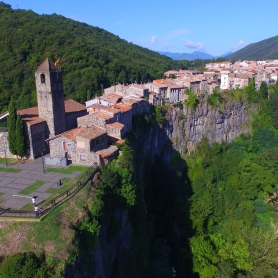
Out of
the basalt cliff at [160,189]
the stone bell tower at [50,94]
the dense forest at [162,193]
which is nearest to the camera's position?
the dense forest at [162,193]

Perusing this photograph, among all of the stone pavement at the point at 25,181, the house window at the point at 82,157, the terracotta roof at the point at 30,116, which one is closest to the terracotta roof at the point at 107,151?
the house window at the point at 82,157

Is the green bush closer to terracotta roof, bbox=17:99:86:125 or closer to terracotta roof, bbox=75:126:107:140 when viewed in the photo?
terracotta roof, bbox=75:126:107:140

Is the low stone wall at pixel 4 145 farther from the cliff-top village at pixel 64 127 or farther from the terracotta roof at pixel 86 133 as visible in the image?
the terracotta roof at pixel 86 133

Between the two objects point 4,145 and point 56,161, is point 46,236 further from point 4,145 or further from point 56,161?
point 4,145

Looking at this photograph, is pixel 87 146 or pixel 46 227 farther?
pixel 87 146

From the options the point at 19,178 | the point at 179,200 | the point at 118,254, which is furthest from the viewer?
the point at 179,200

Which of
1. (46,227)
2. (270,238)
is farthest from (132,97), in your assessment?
(46,227)

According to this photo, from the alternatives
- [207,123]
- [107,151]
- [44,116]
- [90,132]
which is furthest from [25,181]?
[207,123]

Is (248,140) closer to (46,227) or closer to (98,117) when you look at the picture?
(98,117)
